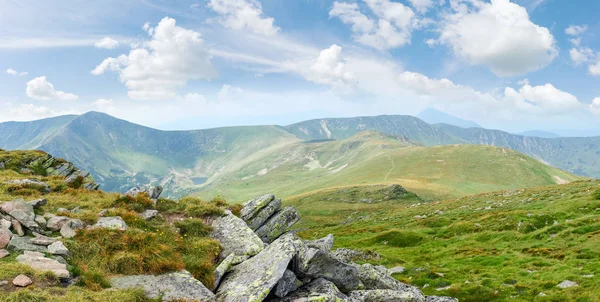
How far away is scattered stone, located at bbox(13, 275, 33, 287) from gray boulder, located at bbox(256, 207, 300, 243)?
48.2 feet

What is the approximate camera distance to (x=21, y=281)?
1134 cm

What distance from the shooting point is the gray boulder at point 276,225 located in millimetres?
24641

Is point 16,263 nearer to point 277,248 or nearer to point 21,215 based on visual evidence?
point 21,215

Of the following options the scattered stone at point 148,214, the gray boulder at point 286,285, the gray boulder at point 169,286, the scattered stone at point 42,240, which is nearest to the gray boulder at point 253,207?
the scattered stone at point 148,214

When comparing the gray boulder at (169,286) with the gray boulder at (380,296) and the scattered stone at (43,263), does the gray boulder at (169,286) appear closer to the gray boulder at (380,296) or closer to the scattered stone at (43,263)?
the scattered stone at (43,263)

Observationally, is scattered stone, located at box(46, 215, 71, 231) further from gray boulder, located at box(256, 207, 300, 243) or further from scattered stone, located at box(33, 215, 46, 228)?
gray boulder, located at box(256, 207, 300, 243)

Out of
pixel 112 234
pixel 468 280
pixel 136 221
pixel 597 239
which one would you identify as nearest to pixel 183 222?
pixel 136 221

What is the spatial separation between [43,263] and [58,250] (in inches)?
55.2

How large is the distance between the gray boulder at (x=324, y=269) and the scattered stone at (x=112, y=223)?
10.2 metres

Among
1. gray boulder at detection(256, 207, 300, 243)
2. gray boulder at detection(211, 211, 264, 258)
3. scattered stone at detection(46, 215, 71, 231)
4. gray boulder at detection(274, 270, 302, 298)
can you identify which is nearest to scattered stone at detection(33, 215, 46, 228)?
scattered stone at detection(46, 215, 71, 231)

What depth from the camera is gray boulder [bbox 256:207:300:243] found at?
A: 24641mm

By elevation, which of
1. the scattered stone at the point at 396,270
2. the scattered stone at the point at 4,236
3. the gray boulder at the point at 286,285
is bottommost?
the scattered stone at the point at 396,270

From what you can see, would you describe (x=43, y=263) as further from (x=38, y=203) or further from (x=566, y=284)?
(x=566, y=284)

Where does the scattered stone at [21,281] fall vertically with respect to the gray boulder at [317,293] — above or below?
above
